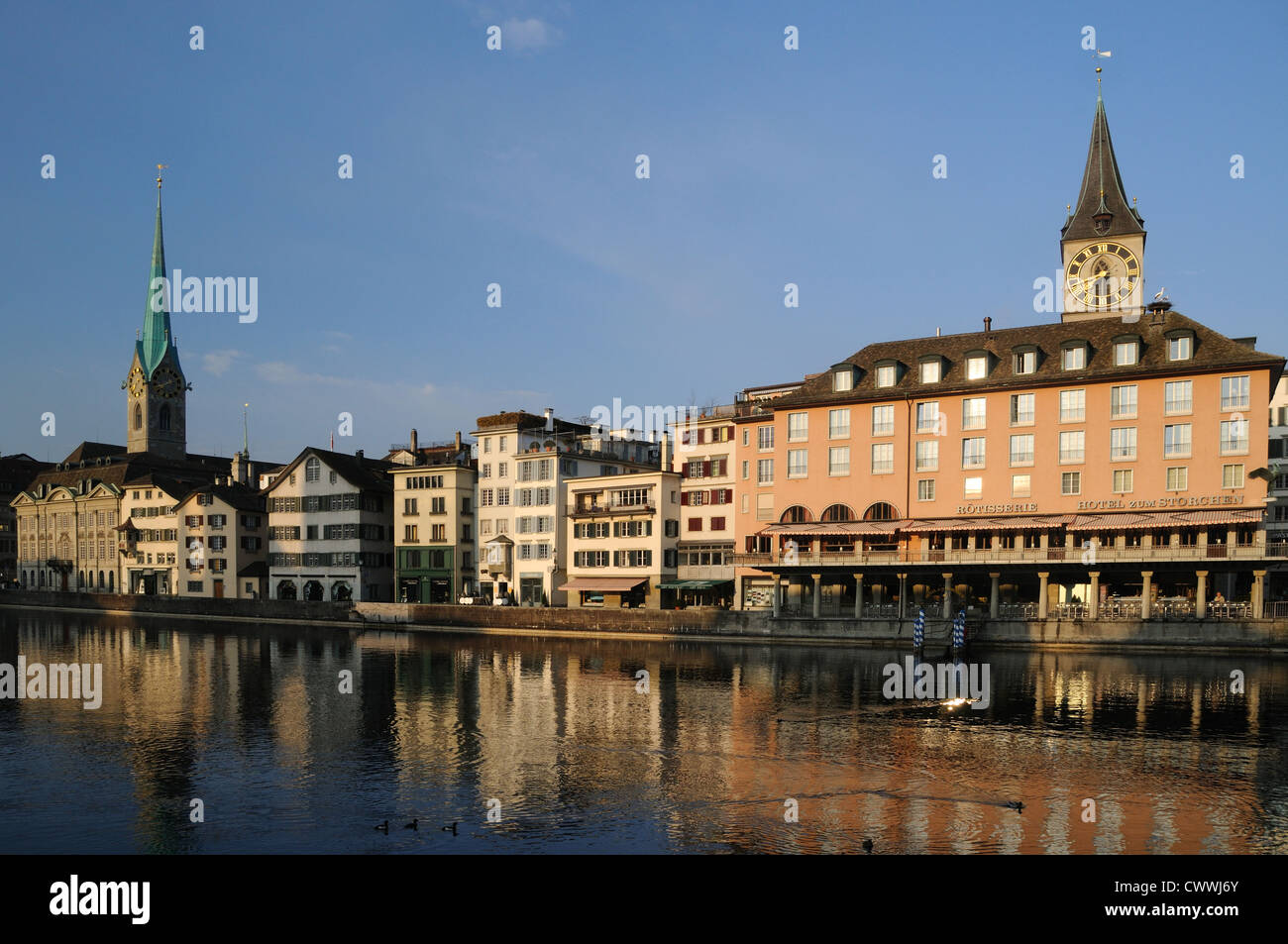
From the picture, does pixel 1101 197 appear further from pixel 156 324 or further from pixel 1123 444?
pixel 156 324

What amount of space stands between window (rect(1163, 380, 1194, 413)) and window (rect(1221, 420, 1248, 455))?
7.69 ft

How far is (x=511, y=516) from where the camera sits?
344ft

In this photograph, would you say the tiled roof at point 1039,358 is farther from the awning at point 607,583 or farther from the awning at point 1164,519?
the awning at point 607,583

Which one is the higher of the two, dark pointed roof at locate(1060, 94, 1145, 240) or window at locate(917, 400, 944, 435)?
dark pointed roof at locate(1060, 94, 1145, 240)

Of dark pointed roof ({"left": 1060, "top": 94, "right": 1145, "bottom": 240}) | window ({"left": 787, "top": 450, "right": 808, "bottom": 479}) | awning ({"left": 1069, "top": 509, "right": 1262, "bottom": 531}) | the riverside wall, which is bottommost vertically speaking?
the riverside wall

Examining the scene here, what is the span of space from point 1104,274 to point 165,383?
508ft

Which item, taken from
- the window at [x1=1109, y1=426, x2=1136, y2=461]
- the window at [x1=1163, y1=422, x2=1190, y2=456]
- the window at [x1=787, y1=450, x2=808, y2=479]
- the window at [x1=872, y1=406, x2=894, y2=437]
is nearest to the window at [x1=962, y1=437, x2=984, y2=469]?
the window at [x1=872, y1=406, x2=894, y2=437]

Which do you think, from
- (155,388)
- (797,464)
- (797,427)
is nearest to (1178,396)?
(797,427)

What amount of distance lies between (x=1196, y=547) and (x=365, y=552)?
251 ft

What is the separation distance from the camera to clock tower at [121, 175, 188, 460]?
639 ft

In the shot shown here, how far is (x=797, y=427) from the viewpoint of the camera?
87.8 m

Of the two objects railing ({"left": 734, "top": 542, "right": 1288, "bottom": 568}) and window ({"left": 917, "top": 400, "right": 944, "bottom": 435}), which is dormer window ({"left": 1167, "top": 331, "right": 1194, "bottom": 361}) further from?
window ({"left": 917, "top": 400, "right": 944, "bottom": 435})
